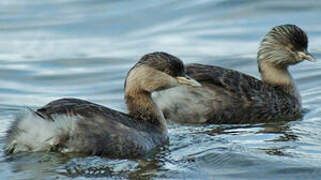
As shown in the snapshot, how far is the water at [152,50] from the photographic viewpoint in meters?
8.47

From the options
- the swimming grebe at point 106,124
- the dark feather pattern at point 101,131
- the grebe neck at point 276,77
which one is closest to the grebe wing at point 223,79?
the grebe neck at point 276,77

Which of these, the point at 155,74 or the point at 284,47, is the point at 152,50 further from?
the point at 155,74

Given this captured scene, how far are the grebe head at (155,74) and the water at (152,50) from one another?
0.59 meters

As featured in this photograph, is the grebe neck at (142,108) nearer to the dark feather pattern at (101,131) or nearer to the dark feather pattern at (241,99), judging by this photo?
the dark feather pattern at (101,131)

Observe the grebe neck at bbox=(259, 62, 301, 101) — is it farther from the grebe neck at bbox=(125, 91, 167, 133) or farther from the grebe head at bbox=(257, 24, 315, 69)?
the grebe neck at bbox=(125, 91, 167, 133)

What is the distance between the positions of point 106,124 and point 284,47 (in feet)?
13.1

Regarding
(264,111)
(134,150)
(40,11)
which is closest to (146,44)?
(40,11)

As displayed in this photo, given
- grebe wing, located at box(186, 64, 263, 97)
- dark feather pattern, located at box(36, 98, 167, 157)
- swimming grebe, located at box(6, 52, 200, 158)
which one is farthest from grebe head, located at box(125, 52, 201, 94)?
grebe wing, located at box(186, 64, 263, 97)

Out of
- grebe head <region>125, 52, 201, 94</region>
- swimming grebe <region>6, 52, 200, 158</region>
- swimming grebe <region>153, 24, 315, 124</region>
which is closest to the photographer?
swimming grebe <region>6, 52, 200, 158</region>

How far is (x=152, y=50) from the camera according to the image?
1560 centimetres

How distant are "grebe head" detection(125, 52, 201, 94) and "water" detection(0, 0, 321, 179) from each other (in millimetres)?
590

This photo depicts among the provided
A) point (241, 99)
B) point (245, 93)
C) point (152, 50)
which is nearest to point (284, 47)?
point (245, 93)

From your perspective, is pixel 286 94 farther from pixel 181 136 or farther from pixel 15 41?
pixel 15 41

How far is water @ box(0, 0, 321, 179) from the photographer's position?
847 centimetres
